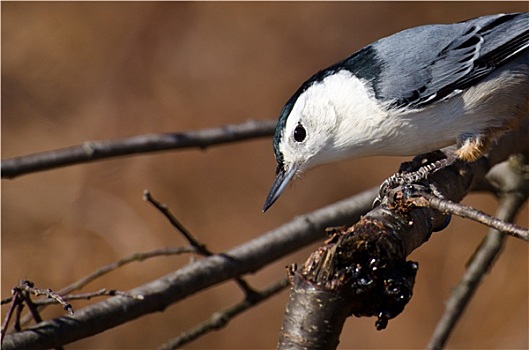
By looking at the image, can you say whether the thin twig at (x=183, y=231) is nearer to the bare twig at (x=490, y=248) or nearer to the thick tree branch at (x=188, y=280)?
the thick tree branch at (x=188, y=280)

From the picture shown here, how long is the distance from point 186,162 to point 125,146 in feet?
6.16

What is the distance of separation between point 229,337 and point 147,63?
144cm

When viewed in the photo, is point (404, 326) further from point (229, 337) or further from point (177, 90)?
point (177, 90)

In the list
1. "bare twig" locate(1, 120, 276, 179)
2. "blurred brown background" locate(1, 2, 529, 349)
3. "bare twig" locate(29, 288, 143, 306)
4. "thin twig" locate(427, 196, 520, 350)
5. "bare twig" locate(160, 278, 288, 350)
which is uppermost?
"blurred brown background" locate(1, 2, 529, 349)

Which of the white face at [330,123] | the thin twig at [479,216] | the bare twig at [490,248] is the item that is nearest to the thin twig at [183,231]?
the white face at [330,123]

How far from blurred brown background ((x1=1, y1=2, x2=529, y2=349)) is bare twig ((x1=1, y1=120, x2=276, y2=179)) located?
1.34 m

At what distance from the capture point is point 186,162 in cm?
382

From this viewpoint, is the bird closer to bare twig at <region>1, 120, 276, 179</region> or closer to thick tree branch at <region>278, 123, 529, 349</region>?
bare twig at <region>1, 120, 276, 179</region>

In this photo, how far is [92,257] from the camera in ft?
11.7

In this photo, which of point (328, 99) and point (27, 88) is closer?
point (328, 99)

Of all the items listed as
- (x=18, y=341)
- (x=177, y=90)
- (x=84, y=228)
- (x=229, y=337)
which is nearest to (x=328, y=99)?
(x=18, y=341)

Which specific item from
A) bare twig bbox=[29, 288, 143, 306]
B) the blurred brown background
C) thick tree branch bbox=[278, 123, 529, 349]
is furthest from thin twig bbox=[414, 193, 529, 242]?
the blurred brown background

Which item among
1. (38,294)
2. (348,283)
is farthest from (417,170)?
(38,294)

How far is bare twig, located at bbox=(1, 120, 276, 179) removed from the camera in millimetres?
1830
